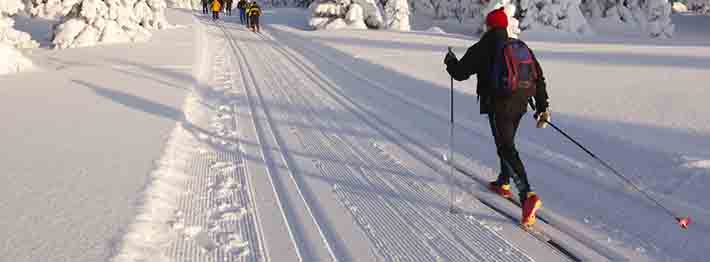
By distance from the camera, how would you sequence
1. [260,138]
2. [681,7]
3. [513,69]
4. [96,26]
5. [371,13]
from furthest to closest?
1. [681,7]
2. [371,13]
3. [96,26]
4. [260,138]
5. [513,69]

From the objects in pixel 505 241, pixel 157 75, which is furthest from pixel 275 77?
pixel 505 241

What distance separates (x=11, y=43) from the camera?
17422 millimetres

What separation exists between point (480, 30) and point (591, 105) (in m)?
22.6

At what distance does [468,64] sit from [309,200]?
1939 mm

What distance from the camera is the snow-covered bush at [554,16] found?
87.7 ft

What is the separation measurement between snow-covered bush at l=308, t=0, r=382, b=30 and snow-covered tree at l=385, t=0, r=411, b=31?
23.7 inches

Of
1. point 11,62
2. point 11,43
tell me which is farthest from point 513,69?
point 11,43

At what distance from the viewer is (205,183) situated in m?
4.93

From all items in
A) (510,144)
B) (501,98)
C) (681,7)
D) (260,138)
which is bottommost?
(260,138)

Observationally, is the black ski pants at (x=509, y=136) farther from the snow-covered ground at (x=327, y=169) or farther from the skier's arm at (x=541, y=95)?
the snow-covered ground at (x=327, y=169)

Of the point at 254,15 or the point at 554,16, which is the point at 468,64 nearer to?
the point at 254,15

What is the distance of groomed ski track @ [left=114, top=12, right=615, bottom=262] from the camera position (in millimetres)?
3576

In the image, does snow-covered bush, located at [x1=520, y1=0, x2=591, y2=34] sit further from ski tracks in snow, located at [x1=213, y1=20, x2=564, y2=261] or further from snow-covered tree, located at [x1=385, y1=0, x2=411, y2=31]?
ski tracks in snow, located at [x1=213, y1=20, x2=564, y2=261]

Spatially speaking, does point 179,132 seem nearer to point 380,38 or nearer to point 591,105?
point 591,105
